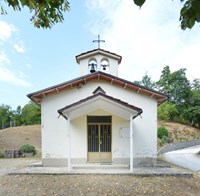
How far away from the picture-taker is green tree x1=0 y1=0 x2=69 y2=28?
7.97 feet

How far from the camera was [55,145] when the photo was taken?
12781 mm

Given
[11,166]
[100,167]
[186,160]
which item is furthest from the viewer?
[186,160]

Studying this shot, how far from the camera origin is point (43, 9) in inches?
108

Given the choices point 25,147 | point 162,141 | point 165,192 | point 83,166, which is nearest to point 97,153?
point 83,166

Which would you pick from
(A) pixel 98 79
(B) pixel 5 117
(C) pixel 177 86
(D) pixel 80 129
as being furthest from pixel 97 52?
(B) pixel 5 117

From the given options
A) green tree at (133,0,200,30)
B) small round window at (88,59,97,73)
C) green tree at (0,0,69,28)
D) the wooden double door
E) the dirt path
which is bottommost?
the dirt path

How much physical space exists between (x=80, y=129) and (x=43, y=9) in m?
10.7

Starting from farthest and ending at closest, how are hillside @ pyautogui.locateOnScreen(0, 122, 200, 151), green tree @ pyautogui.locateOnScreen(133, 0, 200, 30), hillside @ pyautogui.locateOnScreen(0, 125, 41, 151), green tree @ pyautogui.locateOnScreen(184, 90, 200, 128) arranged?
green tree @ pyautogui.locateOnScreen(184, 90, 200, 128) < hillside @ pyautogui.locateOnScreen(0, 122, 200, 151) < hillside @ pyautogui.locateOnScreen(0, 125, 41, 151) < green tree @ pyautogui.locateOnScreen(133, 0, 200, 30)

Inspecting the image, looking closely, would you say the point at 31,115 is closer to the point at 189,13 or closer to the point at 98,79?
the point at 98,79

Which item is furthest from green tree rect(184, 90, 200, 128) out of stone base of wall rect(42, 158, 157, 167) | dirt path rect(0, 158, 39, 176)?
dirt path rect(0, 158, 39, 176)

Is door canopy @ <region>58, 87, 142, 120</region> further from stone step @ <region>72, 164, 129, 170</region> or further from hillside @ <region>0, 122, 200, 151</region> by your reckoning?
hillside @ <region>0, 122, 200, 151</region>

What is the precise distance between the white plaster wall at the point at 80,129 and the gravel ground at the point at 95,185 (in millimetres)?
2694

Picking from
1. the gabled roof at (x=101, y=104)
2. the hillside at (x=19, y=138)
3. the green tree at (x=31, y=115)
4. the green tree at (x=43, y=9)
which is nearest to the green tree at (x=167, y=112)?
the hillside at (x=19, y=138)

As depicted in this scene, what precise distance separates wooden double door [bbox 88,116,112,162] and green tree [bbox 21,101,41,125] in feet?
94.8
